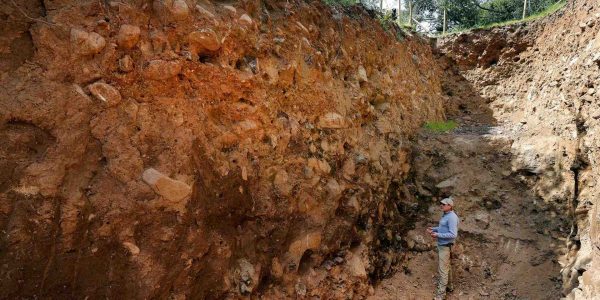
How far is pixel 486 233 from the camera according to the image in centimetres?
520

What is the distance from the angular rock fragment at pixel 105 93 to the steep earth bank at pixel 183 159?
0.04 feet

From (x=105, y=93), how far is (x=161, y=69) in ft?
1.78

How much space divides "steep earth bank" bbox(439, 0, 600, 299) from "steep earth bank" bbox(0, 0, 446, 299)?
2.51 ft

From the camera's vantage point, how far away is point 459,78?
1029cm

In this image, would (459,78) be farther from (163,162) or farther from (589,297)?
(163,162)

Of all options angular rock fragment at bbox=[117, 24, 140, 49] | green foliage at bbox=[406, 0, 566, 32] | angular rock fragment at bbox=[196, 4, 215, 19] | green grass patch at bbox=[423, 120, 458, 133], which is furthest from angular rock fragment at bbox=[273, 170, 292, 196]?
green foliage at bbox=[406, 0, 566, 32]

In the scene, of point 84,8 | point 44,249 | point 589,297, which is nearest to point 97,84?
point 84,8

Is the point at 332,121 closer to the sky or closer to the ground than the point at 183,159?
closer to the ground

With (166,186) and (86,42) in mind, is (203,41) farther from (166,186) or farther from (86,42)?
(166,186)

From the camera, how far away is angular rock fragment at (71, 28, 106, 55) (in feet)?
9.64

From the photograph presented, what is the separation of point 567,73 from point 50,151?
7994 mm

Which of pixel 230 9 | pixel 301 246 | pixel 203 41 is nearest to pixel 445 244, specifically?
pixel 301 246

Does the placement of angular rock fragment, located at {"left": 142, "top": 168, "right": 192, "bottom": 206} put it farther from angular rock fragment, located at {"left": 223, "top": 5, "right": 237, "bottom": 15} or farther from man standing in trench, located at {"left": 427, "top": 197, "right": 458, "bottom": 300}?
man standing in trench, located at {"left": 427, "top": 197, "right": 458, "bottom": 300}

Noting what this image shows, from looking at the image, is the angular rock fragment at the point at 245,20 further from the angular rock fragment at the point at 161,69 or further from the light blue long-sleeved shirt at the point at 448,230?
the light blue long-sleeved shirt at the point at 448,230
